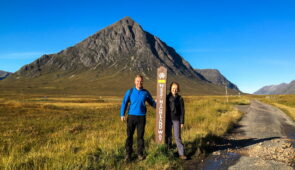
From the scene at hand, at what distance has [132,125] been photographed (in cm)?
589

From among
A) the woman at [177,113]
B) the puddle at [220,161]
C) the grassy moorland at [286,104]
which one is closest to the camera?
the puddle at [220,161]

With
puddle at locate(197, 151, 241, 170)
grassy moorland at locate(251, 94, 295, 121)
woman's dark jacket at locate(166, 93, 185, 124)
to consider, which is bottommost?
puddle at locate(197, 151, 241, 170)

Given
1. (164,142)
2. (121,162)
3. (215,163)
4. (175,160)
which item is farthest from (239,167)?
(121,162)

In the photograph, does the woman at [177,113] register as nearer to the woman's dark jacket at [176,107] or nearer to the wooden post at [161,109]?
the woman's dark jacket at [176,107]

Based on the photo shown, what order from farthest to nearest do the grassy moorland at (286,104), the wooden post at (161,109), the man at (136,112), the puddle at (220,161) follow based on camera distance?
the grassy moorland at (286,104) < the wooden post at (161,109) < the man at (136,112) < the puddle at (220,161)

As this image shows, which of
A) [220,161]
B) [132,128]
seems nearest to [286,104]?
[220,161]

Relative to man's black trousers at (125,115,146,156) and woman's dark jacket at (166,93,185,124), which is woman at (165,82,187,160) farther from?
man's black trousers at (125,115,146,156)

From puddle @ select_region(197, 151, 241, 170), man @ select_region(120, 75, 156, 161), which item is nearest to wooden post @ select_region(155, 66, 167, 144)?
man @ select_region(120, 75, 156, 161)

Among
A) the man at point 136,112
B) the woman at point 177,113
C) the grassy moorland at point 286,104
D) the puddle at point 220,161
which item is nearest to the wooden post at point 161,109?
the woman at point 177,113

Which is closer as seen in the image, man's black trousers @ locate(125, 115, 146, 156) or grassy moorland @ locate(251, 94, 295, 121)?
man's black trousers @ locate(125, 115, 146, 156)

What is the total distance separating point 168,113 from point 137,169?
6.62 feet

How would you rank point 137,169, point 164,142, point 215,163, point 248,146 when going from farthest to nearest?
1. point 248,146
2. point 164,142
3. point 215,163
4. point 137,169

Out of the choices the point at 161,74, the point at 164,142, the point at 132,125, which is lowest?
the point at 164,142

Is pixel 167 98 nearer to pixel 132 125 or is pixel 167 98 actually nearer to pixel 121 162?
pixel 132 125
